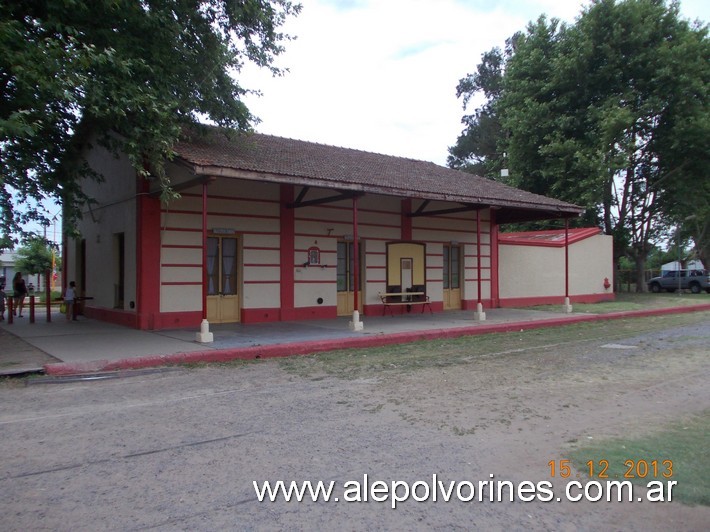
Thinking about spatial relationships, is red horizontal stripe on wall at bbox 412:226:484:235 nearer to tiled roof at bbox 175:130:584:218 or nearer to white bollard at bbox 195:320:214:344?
tiled roof at bbox 175:130:584:218

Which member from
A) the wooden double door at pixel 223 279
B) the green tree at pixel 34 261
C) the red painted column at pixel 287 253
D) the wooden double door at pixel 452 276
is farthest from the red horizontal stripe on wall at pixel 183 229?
the green tree at pixel 34 261

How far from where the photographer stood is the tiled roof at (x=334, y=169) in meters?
11.9

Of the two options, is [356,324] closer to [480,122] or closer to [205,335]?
[205,335]

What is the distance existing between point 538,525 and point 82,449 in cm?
407

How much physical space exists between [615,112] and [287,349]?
20.9 metres

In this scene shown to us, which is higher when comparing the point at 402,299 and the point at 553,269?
the point at 553,269

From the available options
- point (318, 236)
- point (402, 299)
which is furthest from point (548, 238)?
point (318, 236)

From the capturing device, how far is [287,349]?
426 inches

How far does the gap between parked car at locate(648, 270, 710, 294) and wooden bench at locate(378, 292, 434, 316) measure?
2462 centimetres

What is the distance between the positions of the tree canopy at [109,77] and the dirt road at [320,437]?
4.69 m

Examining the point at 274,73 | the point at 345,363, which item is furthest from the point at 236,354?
the point at 274,73

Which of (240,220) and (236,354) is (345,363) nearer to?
(236,354)

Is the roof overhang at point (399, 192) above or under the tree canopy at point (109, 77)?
under
